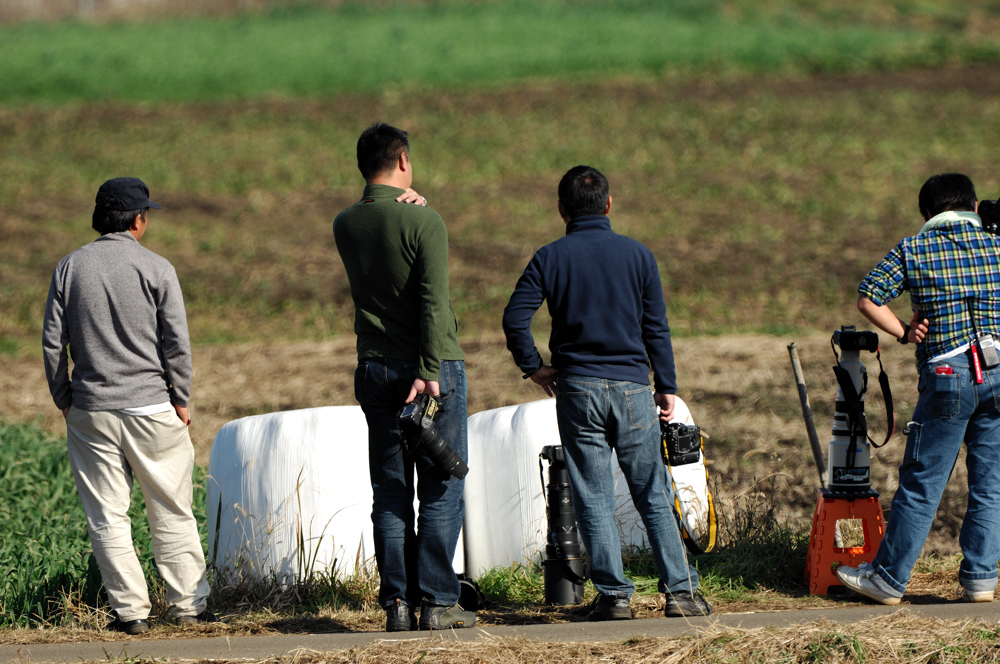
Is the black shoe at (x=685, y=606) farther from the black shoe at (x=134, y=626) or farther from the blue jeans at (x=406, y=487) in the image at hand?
the black shoe at (x=134, y=626)

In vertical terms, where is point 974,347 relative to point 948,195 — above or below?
below

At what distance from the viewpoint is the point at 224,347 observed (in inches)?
442

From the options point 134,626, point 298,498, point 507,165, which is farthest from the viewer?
point 507,165

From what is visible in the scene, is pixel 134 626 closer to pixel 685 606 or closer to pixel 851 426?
pixel 685 606

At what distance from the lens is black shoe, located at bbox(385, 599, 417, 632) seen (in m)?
4.39

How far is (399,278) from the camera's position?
436cm

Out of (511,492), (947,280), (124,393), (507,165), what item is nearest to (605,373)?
(511,492)

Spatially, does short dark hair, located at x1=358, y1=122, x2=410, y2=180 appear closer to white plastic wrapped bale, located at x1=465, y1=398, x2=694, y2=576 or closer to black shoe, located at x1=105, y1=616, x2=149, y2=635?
white plastic wrapped bale, located at x1=465, y1=398, x2=694, y2=576

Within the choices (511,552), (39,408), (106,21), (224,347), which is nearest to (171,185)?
(224,347)

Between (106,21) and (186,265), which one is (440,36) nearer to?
(106,21)

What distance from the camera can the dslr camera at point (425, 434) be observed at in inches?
166

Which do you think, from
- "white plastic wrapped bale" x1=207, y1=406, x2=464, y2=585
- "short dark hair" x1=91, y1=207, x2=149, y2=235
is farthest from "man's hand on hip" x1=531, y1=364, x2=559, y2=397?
"short dark hair" x1=91, y1=207, x2=149, y2=235

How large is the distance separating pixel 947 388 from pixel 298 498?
2915 millimetres

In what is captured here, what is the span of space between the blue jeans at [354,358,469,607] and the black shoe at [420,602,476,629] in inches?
1.1
